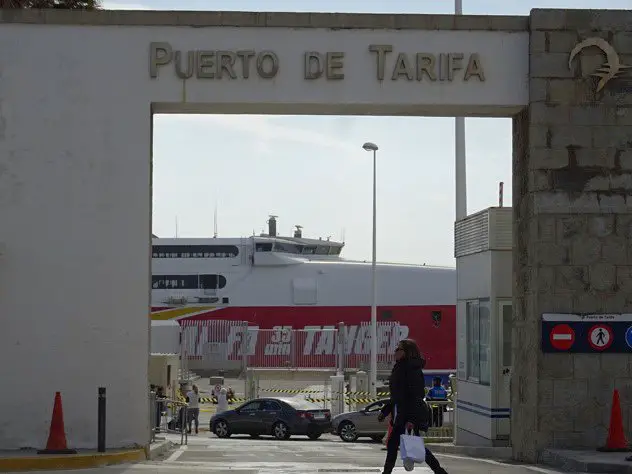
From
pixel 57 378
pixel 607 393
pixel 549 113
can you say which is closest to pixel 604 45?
pixel 549 113

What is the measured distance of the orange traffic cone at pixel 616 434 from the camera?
15.6 meters

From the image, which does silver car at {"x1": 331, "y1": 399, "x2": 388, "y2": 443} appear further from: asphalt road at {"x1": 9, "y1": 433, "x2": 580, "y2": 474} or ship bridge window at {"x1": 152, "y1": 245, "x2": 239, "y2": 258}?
ship bridge window at {"x1": 152, "y1": 245, "x2": 239, "y2": 258}

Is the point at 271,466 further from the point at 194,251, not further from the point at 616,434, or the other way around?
the point at 194,251

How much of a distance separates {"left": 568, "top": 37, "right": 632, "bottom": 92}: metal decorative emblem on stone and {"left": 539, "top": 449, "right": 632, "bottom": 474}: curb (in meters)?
4.92

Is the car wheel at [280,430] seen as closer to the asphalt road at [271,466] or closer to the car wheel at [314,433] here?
the car wheel at [314,433]

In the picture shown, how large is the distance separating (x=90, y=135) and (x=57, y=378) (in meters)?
3.26

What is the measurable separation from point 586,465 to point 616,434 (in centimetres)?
157

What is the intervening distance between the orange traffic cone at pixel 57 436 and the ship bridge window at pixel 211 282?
5406 cm

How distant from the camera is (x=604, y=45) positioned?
1628 cm

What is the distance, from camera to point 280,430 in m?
33.5

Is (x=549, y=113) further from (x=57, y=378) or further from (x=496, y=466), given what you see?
(x=57, y=378)

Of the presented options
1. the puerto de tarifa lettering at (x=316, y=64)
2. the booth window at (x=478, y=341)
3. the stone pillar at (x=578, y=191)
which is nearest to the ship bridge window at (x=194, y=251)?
the booth window at (x=478, y=341)

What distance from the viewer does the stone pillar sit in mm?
16250

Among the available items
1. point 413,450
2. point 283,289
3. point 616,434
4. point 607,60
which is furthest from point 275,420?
point 283,289
